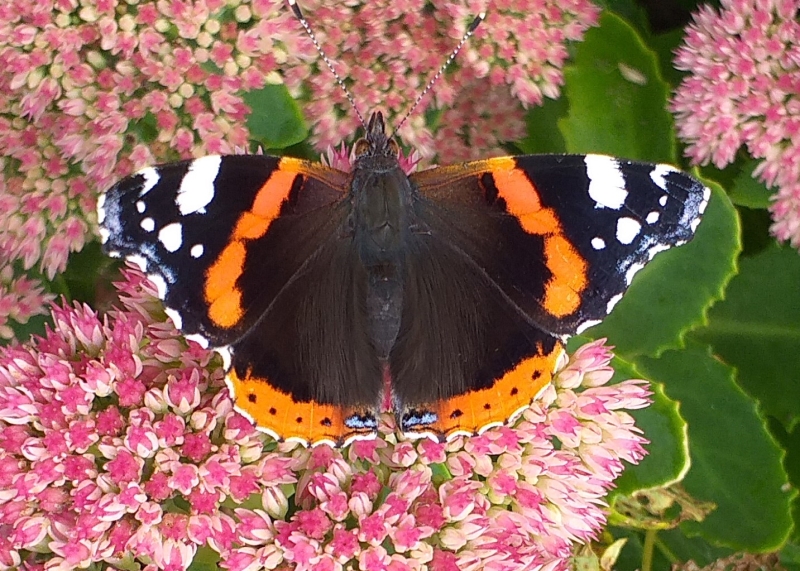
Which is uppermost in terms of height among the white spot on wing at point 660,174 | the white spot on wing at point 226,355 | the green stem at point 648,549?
the white spot on wing at point 660,174

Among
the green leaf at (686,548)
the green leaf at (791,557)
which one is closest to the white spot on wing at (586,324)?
the green leaf at (686,548)

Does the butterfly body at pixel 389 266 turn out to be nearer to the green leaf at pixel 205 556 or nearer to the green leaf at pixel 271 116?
the green leaf at pixel 271 116

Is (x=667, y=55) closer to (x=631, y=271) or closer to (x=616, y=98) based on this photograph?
(x=616, y=98)

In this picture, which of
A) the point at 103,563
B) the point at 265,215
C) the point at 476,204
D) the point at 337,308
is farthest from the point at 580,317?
the point at 103,563

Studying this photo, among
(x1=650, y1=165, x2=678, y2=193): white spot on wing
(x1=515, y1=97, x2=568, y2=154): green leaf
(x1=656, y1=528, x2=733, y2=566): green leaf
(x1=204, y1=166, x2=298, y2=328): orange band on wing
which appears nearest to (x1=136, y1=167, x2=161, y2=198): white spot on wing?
(x1=204, y1=166, x2=298, y2=328): orange band on wing

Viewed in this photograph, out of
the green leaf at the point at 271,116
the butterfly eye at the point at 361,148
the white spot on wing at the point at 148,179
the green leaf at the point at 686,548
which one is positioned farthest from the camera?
the green leaf at the point at 686,548

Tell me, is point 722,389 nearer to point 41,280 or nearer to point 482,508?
point 482,508

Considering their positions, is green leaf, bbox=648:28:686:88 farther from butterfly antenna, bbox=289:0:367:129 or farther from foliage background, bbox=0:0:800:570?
butterfly antenna, bbox=289:0:367:129
